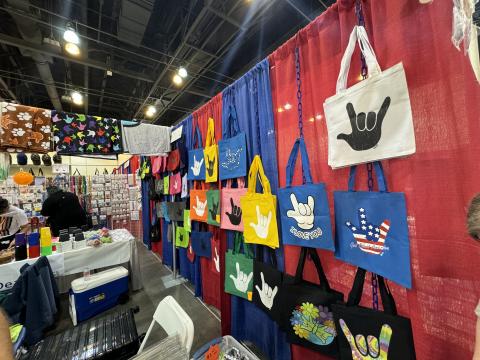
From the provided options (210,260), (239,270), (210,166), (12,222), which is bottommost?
(210,260)

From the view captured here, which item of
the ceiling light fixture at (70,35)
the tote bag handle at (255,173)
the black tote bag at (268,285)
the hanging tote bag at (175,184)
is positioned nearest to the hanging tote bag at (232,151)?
the tote bag handle at (255,173)

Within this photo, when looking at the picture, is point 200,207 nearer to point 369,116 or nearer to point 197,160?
point 197,160

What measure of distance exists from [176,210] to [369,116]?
257 cm

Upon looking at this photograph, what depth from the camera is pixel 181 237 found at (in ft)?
9.40

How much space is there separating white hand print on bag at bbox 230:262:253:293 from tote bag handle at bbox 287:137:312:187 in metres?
0.88

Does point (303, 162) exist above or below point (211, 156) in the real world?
below

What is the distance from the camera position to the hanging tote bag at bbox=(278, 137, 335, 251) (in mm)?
1063

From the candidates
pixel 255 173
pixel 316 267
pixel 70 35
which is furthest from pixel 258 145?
pixel 70 35

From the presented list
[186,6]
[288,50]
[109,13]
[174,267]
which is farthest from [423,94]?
[109,13]

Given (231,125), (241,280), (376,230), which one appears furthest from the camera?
(231,125)

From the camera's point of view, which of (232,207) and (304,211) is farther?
(232,207)

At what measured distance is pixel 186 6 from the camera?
3238mm

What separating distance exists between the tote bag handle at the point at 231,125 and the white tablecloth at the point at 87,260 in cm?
207

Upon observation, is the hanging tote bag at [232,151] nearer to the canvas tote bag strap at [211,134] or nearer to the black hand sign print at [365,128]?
the canvas tote bag strap at [211,134]
